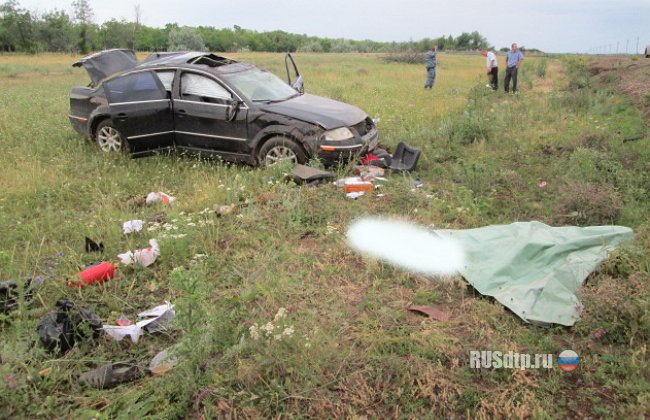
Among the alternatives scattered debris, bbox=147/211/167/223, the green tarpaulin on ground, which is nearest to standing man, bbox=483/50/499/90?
the green tarpaulin on ground

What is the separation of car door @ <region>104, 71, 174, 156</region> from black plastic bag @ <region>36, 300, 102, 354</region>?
4.34 metres

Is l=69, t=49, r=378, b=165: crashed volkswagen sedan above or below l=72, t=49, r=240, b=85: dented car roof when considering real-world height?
below

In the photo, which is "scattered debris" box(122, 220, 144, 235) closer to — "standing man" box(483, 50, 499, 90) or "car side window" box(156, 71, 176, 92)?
"car side window" box(156, 71, 176, 92)

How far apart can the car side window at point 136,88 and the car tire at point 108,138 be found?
510mm

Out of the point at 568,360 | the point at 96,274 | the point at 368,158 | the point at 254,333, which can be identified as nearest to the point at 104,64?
the point at 368,158

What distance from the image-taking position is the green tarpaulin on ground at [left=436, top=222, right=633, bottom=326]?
3.57 m

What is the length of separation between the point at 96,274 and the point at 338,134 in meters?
3.85

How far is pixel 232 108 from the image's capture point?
23.4ft

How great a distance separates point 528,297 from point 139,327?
2.93 m

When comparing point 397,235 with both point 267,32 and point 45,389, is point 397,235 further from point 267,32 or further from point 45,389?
point 267,32

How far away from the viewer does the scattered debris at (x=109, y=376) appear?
10.2 ft

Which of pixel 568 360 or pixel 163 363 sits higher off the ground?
pixel 568 360

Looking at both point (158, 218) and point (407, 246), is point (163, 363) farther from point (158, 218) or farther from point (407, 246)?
point (158, 218)

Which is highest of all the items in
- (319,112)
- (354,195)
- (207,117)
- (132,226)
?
(319,112)
